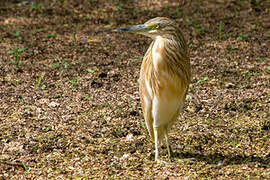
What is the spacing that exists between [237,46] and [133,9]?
2662mm

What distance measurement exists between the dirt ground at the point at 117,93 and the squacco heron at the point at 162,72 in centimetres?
48

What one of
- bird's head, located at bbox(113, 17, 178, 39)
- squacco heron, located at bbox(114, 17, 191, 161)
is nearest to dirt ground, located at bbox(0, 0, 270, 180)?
squacco heron, located at bbox(114, 17, 191, 161)

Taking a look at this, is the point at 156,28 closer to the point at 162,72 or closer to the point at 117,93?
the point at 162,72

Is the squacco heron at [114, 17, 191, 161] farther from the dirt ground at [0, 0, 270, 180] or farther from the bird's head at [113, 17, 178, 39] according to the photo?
the dirt ground at [0, 0, 270, 180]

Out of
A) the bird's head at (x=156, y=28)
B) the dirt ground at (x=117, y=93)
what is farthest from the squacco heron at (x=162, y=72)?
the dirt ground at (x=117, y=93)

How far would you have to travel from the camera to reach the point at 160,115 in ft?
14.3

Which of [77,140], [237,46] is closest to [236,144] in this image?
[77,140]

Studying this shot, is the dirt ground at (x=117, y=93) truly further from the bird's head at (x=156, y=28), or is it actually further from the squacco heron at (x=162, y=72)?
the bird's head at (x=156, y=28)

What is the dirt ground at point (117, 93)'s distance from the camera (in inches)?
174

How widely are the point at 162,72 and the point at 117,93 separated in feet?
6.43

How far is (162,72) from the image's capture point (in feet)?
13.6

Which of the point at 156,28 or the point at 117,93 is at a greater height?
the point at 156,28

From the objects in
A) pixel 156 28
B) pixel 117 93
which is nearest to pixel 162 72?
pixel 156 28

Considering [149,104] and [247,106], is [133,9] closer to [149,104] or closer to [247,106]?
[247,106]
